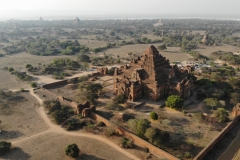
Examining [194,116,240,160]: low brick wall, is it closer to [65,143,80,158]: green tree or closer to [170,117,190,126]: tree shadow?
[170,117,190,126]: tree shadow

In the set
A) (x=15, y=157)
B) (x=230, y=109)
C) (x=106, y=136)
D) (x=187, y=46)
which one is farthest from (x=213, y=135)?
(x=187, y=46)

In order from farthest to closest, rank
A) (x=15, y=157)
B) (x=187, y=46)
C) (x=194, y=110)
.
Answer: (x=187, y=46) → (x=194, y=110) → (x=15, y=157)

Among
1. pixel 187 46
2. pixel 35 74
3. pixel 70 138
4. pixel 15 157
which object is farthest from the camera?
pixel 187 46

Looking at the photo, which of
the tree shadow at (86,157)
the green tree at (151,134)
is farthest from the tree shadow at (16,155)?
the green tree at (151,134)

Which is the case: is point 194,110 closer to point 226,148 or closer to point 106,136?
point 226,148

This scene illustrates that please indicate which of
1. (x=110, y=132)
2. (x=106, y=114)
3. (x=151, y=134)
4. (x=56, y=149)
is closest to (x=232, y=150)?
(x=151, y=134)

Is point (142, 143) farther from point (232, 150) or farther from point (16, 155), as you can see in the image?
point (16, 155)
